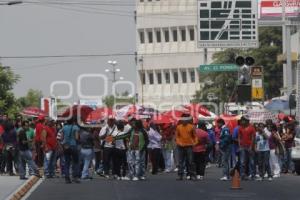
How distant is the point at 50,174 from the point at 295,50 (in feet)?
114

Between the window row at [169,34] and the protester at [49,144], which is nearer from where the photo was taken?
the protester at [49,144]

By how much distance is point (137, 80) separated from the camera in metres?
118

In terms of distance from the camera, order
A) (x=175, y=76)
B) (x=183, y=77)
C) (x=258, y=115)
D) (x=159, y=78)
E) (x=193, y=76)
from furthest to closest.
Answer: (x=159, y=78), (x=175, y=76), (x=183, y=77), (x=193, y=76), (x=258, y=115)

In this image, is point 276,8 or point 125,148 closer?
point 125,148

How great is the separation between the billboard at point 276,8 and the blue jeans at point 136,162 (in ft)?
79.0

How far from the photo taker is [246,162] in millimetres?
30734

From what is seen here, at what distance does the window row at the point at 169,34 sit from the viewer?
112188 mm

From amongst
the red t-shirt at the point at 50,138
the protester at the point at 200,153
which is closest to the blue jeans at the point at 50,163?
the red t-shirt at the point at 50,138

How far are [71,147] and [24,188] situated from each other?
3.50 m

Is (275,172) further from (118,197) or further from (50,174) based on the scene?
(118,197)

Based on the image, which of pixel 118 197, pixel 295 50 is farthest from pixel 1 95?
pixel 118 197

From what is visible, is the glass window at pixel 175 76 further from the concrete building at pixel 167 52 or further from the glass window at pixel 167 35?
the glass window at pixel 167 35

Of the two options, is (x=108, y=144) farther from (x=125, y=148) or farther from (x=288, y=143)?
(x=288, y=143)

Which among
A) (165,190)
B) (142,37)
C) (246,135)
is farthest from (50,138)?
(142,37)
